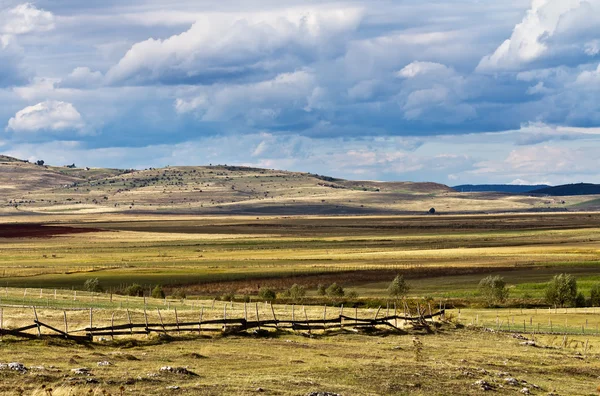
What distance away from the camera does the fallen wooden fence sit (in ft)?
129

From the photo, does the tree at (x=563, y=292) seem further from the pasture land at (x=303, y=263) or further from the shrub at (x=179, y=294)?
the shrub at (x=179, y=294)

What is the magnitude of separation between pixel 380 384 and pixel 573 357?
17493 mm

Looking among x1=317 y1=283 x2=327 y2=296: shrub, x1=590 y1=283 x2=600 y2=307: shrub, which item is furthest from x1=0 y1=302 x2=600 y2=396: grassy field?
x1=317 y1=283 x2=327 y2=296: shrub

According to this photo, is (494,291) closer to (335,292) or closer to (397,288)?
(397,288)

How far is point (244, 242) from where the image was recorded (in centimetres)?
18425

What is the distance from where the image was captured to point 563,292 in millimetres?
83500

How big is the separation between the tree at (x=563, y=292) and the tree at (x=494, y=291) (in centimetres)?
416

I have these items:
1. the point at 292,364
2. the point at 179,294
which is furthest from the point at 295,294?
the point at 292,364

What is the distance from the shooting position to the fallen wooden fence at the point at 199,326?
39219 millimetres

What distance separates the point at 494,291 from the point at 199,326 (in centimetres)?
4615

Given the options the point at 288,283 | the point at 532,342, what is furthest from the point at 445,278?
the point at 532,342

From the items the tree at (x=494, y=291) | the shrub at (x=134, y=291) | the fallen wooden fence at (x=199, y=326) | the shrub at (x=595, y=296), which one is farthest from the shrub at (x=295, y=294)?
the fallen wooden fence at (x=199, y=326)

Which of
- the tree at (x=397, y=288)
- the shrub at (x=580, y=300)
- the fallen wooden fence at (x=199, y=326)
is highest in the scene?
the fallen wooden fence at (x=199, y=326)

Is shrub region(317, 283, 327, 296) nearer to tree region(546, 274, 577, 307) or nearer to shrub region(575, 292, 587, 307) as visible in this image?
tree region(546, 274, 577, 307)
